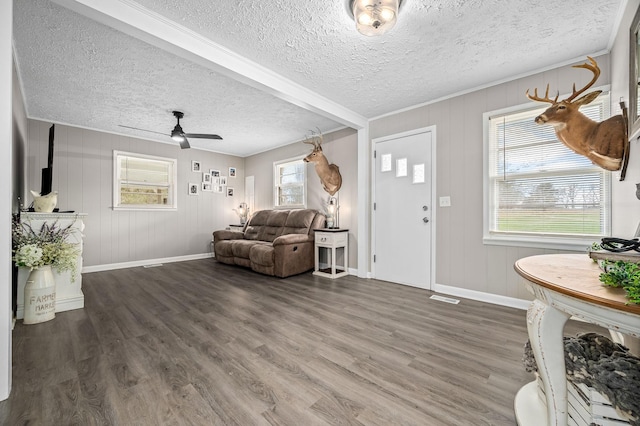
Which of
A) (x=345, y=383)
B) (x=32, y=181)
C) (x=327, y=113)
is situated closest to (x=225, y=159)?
(x=32, y=181)

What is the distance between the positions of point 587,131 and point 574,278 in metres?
1.72

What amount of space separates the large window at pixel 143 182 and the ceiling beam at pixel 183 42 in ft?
12.3

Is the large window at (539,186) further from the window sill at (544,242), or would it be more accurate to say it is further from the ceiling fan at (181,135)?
the ceiling fan at (181,135)

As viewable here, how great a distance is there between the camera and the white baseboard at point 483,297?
8.95 ft

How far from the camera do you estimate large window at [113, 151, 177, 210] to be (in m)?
4.92

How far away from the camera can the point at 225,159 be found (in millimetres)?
6418

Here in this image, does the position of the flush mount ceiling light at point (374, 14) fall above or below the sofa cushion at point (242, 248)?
above

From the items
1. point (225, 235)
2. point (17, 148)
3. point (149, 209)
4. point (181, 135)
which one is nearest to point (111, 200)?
point (149, 209)

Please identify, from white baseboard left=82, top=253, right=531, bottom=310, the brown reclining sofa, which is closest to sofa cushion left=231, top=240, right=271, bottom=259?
the brown reclining sofa

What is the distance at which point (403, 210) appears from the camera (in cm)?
369

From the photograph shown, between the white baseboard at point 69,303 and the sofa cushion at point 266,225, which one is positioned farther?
the sofa cushion at point 266,225

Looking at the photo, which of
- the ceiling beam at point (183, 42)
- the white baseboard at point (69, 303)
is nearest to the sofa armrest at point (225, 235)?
the white baseboard at point (69, 303)

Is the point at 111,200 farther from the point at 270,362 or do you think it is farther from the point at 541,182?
the point at 541,182

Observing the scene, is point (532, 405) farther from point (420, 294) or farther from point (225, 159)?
point (225, 159)
